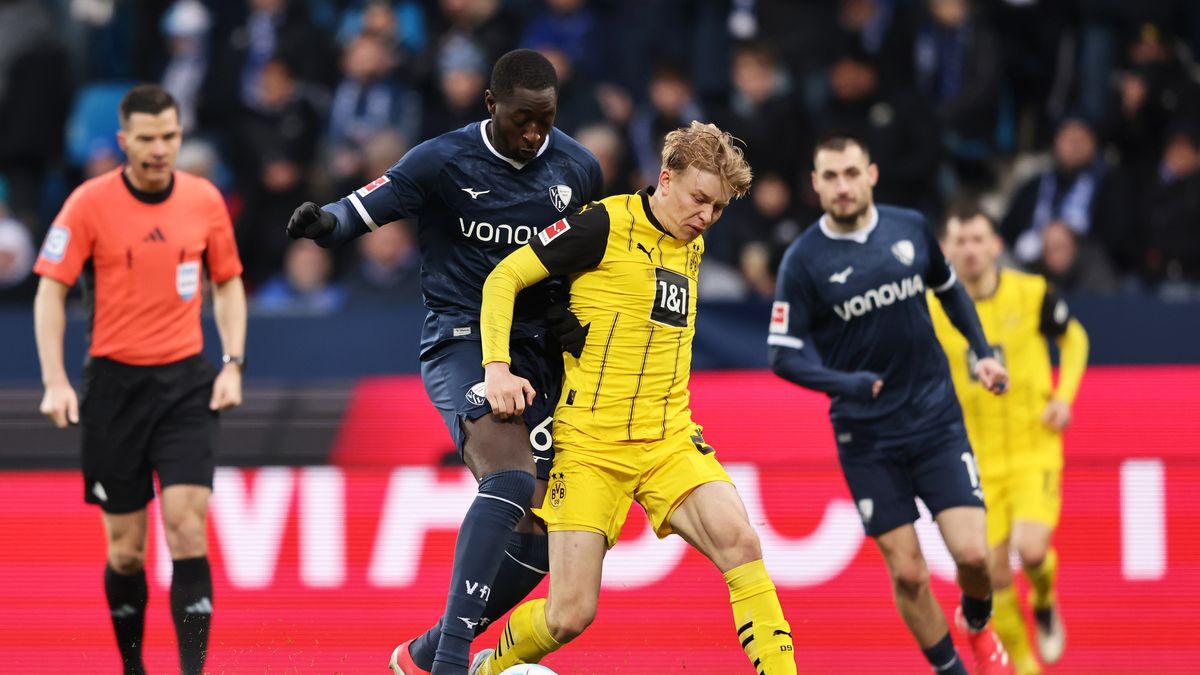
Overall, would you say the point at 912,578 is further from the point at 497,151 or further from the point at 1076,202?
the point at 1076,202

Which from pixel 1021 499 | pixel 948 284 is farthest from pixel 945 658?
pixel 948 284

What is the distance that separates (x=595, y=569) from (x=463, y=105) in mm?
6926

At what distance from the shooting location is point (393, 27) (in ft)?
45.9

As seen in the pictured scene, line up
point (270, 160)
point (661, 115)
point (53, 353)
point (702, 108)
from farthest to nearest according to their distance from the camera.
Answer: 1. point (270, 160)
2. point (702, 108)
3. point (661, 115)
4. point (53, 353)

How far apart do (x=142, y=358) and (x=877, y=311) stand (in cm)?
348

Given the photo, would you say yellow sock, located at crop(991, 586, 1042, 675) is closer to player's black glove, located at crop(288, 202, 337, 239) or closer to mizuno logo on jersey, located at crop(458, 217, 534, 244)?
mizuno logo on jersey, located at crop(458, 217, 534, 244)

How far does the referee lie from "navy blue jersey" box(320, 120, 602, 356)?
1.62 meters

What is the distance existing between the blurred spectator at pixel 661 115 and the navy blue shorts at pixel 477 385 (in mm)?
5875

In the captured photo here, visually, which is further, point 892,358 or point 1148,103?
point 1148,103

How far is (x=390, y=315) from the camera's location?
10938 millimetres

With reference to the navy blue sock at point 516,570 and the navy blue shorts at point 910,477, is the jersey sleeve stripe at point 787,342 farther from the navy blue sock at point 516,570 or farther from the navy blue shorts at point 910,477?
the navy blue sock at point 516,570

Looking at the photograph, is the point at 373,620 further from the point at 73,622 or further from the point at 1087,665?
the point at 1087,665

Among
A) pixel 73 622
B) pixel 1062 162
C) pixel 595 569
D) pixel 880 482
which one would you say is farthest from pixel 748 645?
pixel 1062 162

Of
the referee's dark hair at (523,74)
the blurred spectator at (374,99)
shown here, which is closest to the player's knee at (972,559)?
the referee's dark hair at (523,74)
